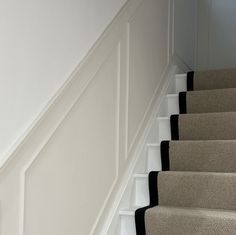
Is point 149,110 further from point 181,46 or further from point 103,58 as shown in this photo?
point 181,46

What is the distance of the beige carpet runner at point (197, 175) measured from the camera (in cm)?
163

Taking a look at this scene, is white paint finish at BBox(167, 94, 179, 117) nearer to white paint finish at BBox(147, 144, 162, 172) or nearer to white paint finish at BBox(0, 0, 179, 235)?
white paint finish at BBox(0, 0, 179, 235)

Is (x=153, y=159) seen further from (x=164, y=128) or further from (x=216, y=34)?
(x=216, y=34)

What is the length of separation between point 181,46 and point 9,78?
7.60 feet

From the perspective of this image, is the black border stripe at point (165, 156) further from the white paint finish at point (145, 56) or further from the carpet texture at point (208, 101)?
the carpet texture at point (208, 101)

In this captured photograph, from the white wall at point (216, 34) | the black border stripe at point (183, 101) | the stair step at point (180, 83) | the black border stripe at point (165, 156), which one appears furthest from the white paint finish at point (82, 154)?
the white wall at point (216, 34)

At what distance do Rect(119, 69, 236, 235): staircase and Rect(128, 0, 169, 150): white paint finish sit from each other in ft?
0.61

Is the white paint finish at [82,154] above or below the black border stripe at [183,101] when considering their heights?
below

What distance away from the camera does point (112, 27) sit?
1.79m

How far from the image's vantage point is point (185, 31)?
337cm

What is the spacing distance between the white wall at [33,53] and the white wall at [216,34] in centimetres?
223

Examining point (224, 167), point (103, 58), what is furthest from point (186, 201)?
point (103, 58)

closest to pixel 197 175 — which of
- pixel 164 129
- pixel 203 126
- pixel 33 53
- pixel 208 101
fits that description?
pixel 203 126

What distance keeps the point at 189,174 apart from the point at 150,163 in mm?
351
